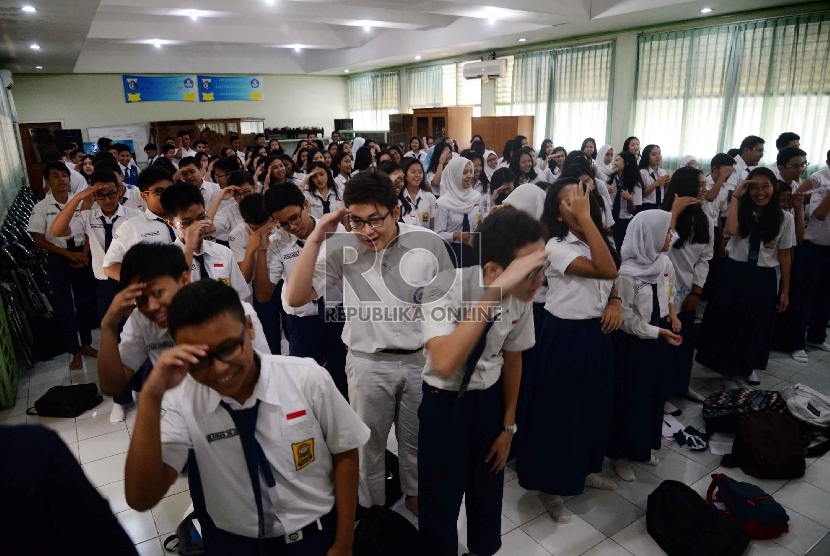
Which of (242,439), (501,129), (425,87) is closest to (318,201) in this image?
(242,439)

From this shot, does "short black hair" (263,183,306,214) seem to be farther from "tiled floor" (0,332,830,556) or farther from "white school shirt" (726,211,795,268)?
"white school shirt" (726,211,795,268)

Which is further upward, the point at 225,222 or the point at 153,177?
the point at 153,177

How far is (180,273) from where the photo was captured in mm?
1805

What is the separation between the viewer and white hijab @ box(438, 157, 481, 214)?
192 inches

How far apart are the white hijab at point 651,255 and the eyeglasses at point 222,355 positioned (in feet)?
7.09

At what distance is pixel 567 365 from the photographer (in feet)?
7.90

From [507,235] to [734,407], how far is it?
8.37 ft

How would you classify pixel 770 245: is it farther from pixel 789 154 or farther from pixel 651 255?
pixel 651 255

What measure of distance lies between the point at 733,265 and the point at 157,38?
12350 mm

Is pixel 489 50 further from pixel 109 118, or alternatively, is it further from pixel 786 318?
pixel 109 118

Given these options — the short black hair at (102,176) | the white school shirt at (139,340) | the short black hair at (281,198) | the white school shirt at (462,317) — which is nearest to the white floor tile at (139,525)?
the white school shirt at (139,340)

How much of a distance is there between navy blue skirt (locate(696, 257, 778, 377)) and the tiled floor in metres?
0.54

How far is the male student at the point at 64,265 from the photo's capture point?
14.0 feet

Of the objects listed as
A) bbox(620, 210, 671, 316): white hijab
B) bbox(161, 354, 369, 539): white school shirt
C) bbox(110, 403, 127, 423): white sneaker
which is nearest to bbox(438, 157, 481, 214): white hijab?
bbox(620, 210, 671, 316): white hijab
